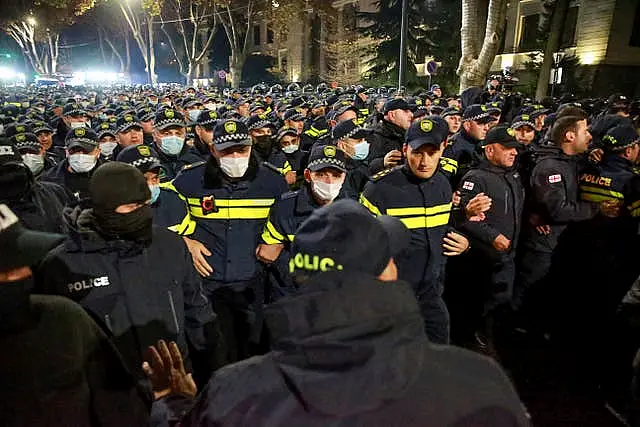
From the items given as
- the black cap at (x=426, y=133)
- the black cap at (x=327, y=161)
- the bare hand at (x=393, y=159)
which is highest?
the black cap at (x=426, y=133)

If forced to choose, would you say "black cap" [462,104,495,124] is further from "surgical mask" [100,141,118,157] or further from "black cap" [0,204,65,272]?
"black cap" [0,204,65,272]

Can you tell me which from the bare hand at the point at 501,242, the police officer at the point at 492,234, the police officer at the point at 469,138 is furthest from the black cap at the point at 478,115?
the bare hand at the point at 501,242

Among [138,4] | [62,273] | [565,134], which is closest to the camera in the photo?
[62,273]

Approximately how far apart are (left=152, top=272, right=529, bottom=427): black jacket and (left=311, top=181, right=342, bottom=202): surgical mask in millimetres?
2689

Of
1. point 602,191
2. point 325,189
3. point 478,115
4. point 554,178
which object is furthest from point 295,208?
point 478,115

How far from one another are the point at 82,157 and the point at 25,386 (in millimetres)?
4444

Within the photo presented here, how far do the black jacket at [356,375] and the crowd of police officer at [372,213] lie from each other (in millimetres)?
1608

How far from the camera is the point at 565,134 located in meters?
5.01

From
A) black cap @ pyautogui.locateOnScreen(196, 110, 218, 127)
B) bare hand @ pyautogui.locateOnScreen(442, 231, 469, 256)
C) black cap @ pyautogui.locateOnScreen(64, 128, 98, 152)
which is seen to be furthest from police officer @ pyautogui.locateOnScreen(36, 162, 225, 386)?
black cap @ pyautogui.locateOnScreen(196, 110, 218, 127)

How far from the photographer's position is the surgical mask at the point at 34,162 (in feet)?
20.5

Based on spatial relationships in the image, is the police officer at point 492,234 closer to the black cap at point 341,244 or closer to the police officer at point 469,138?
the police officer at point 469,138

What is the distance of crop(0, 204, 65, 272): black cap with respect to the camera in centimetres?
181

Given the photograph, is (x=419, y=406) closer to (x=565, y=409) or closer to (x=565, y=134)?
(x=565, y=409)

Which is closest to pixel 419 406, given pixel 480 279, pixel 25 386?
pixel 25 386
